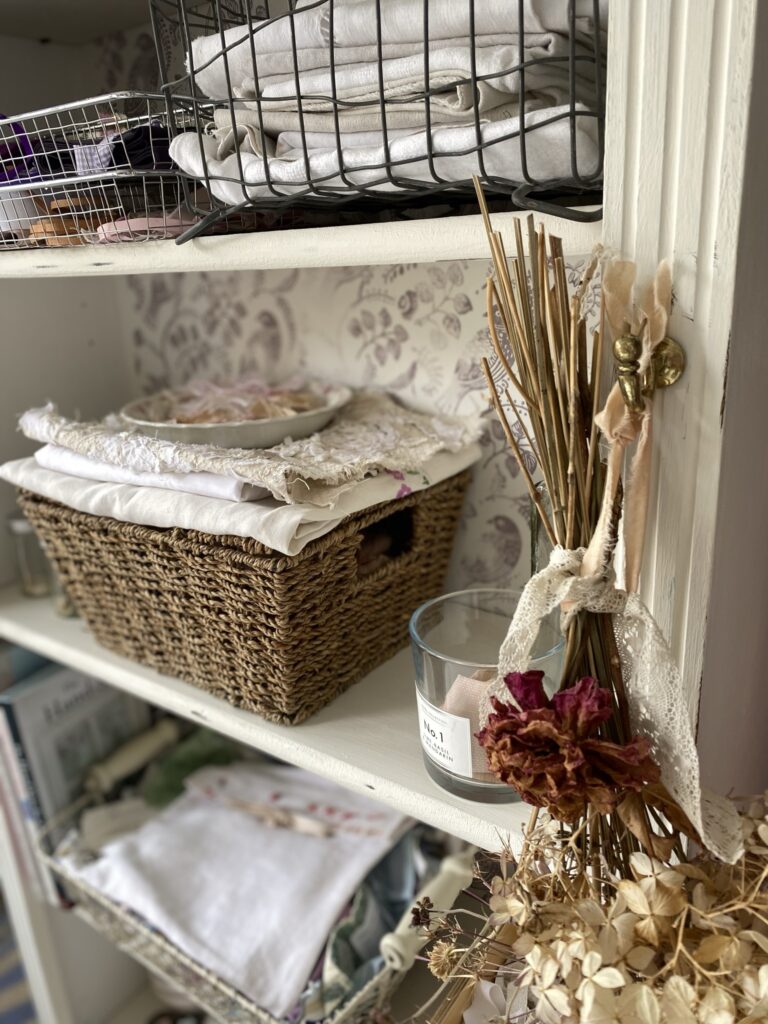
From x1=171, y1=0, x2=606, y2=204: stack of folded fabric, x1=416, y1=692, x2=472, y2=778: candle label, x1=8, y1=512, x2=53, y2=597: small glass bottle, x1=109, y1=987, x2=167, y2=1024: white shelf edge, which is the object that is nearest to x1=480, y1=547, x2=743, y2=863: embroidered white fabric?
x1=416, y1=692, x2=472, y2=778: candle label

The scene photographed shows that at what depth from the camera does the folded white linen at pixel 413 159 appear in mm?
417

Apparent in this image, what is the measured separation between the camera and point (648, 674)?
1.39 feet

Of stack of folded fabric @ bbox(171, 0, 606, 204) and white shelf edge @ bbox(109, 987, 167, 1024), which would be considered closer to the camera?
stack of folded fabric @ bbox(171, 0, 606, 204)

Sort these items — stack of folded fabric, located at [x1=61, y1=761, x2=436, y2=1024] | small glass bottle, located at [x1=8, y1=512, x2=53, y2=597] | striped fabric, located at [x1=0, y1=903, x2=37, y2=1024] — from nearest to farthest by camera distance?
stack of folded fabric, located at [x1=61, y1=761, x2=436, y2=1024] < small glass bottle, located at [x1=8, y1=512, x2=53, y2=597] < striped fabric, located at [x1=0, y1=903, x2=37, y2=1024]

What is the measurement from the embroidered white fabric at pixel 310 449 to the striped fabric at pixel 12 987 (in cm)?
106

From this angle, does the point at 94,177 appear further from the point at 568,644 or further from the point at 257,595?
the point at 568,644

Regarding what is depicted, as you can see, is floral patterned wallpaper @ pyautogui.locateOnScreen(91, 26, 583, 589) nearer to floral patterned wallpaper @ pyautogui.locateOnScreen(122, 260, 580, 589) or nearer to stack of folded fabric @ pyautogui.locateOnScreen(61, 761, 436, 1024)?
floral patterned wallpaper @ pyautogui.locateOnScreen(122, 260, 580, 589)

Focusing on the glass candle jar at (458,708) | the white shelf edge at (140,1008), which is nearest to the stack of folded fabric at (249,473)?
the glass candle jar at (458,708)

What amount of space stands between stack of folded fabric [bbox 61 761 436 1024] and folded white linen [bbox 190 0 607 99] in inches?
31.8

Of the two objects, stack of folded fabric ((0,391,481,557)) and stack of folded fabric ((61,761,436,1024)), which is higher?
stack of folded fabric ((0,391,481,557))

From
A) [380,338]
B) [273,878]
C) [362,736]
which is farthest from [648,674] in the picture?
[273,878]

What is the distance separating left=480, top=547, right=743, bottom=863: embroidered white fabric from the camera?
1.34 ft

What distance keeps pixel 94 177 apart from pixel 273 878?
0.77 metres

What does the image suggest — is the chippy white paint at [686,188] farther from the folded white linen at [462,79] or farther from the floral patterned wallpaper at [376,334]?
the floral patterned wallpaper at [376,334]
